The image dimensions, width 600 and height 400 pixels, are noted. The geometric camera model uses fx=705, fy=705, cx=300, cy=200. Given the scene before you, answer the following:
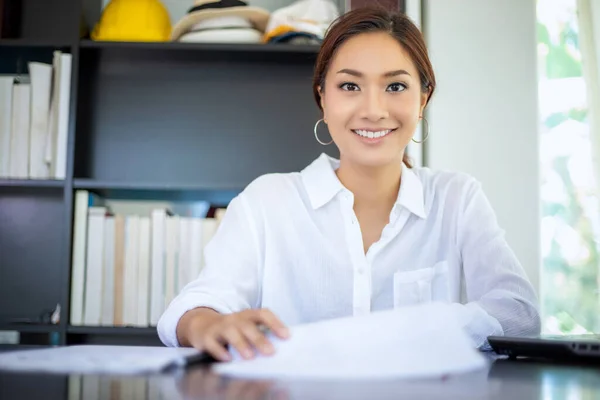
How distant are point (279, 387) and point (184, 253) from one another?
1769 millimetres

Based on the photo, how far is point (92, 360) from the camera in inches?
27.3

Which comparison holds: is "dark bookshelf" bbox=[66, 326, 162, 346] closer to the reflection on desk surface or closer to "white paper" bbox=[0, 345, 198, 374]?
"white paper" bbox=[0, 345, 198, 374]

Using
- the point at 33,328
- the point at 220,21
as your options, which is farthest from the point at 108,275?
the point at 220,21

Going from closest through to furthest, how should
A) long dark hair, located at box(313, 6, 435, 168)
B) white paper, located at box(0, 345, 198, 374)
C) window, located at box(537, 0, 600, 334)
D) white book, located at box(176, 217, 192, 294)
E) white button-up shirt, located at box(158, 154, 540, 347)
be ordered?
1. white paper, located at box(0, 345, 198, 374)
2. white button-up shirt, located at box(158, 154, 540, 347)
3. long dark hair, located at box(313, 6, 435, 168)
4. white book, located at box(176, 217, 192, 294)
5. window, located at box(537, 0, 600, 334)

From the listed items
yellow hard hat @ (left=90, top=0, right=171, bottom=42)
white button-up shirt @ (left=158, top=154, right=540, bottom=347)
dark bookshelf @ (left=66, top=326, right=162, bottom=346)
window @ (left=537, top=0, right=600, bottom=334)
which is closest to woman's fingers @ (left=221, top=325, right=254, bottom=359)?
white button-up shirt @ (left=158, top=154, right=540, bottom=347)

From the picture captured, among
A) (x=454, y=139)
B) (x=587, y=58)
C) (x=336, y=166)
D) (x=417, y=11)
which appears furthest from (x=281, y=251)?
(x=587, y=58)

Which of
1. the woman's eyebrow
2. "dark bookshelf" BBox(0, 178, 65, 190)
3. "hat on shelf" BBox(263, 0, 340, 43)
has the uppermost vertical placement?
"hat on shelf" BBox(263, 0, 340, 43)

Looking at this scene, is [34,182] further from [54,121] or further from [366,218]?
[366,218]

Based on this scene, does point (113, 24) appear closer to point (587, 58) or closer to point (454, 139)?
point (454, 139)

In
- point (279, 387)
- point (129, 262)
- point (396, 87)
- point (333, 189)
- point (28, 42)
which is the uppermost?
point (28, 42)

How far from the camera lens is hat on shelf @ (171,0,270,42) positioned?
2.26 m

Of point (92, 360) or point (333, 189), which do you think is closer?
point (92, 360)

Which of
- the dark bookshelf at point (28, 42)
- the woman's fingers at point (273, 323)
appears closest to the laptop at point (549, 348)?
the woman's fingers at point (273, 323)

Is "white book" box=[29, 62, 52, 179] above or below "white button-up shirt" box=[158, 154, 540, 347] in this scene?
above
